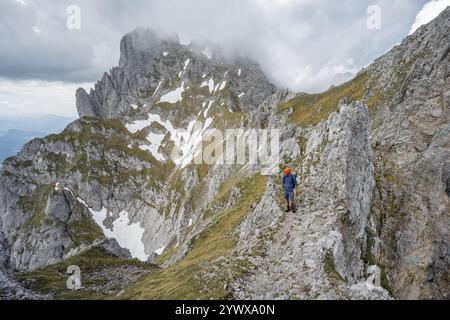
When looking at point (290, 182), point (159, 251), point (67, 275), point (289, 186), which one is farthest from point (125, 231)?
point (290, 182)

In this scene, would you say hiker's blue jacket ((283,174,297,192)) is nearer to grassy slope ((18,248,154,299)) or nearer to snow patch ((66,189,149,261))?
grassy slope ((18,248,154,299))

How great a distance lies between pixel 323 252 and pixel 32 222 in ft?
599

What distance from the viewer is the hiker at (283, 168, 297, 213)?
26.1 meters

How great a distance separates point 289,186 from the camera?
2633 cm

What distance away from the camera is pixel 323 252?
2131 cm

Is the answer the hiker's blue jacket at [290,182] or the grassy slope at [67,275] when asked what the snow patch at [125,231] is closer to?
the grassy slope at [67,275]

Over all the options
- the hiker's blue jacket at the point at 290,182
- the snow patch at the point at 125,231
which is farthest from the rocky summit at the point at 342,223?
the snow patch at the point at 125,231

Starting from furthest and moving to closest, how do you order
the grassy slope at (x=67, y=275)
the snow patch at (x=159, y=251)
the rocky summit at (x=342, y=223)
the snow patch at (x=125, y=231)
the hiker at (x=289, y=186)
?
the snow patch at (x=125, y=231) → the snow patch at (x=159, y=251) → the grassy slope at (x=67, y=275) → the hiker at (x=289, y=186) → the rocky summit at (x=342, y=223)

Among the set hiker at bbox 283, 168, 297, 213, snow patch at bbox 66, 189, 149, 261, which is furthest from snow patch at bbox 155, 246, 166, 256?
hiker at bbox 283, 168, 297, 213

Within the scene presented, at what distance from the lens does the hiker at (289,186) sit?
2608 centimetres

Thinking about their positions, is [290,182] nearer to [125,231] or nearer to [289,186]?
[289,186]
